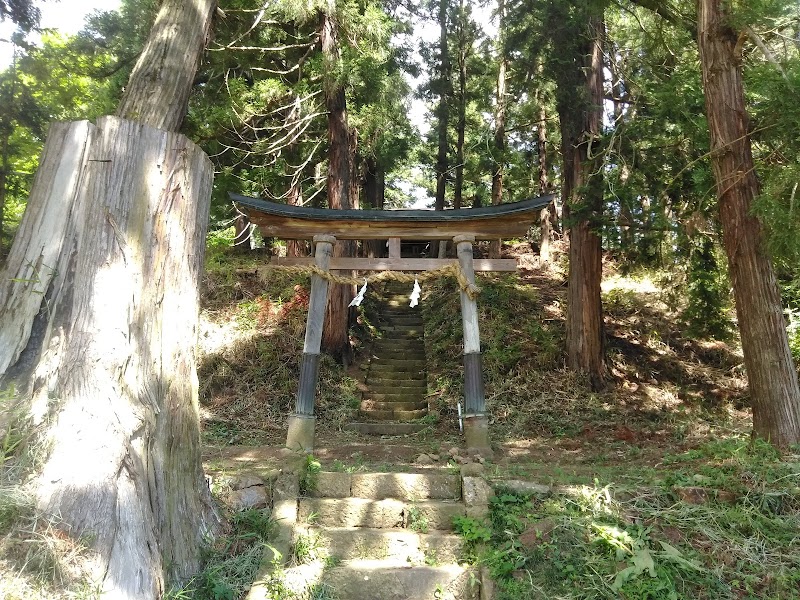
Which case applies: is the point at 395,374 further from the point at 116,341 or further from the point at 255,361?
the point at 116,341

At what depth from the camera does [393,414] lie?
9.68 metres

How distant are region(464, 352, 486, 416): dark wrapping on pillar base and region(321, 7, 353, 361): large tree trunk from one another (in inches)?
171

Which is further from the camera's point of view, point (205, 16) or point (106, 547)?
point (205, 16)

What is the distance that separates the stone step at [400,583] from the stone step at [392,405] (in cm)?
588

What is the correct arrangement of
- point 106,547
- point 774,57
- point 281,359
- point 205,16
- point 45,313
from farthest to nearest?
point 281,359 → point 774,57 → point 205,16 → point 45,313 → point 106,547

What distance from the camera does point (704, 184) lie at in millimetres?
6352

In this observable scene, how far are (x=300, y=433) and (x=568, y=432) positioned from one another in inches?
162

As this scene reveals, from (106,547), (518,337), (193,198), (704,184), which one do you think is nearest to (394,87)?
(518,337)

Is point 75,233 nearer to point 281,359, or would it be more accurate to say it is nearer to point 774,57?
point 774,57

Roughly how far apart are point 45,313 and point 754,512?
487 cm

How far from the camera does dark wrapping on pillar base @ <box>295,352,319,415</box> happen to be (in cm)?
658

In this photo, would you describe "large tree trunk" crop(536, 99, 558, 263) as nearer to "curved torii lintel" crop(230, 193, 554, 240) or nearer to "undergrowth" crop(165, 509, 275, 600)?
"curved torii lintel" crop(230, 193, 554, 240)

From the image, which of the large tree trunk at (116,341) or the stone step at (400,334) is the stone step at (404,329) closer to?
the stone step at (400,334)

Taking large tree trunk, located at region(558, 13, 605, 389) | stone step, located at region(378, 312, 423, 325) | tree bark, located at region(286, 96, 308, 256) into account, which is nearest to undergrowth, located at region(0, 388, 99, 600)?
tree bark, located at region(286, 96, 308, 256)
